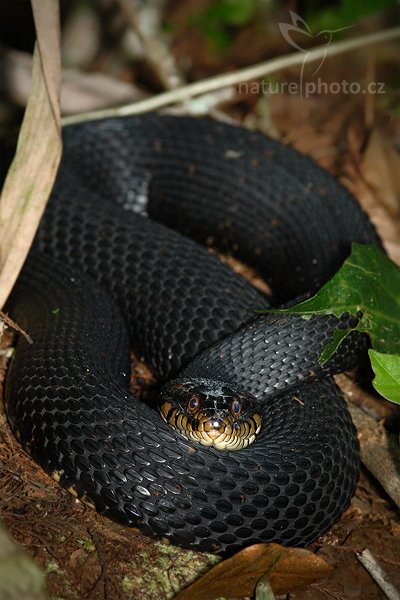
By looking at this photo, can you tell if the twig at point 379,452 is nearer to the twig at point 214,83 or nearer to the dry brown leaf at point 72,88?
the twig at point 214,83

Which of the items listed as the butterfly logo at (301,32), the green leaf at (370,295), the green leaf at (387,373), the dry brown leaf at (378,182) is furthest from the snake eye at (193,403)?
the butterfly logo at (301,32)

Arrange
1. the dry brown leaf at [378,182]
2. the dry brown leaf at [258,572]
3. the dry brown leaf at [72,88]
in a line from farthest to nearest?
the dry brown leaf at [72,88]
the dry brown leaf at [378,182]
the dry brown leaf at [258,572]

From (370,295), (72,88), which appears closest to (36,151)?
(370,295)

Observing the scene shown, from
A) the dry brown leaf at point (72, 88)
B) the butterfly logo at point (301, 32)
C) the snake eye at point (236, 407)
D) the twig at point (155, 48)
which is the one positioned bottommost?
the snake eye at point (236, 407)

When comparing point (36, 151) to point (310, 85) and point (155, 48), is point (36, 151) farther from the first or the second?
point (310, 85)

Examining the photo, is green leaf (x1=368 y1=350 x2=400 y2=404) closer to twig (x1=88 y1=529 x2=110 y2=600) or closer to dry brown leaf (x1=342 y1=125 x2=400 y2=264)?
twig (x1=88 y1=529 x2=110 y2=600)

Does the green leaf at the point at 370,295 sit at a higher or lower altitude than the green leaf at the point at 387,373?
higher

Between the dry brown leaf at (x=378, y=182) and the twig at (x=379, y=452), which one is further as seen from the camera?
the dry brown leaf at (x=378, y=182)
